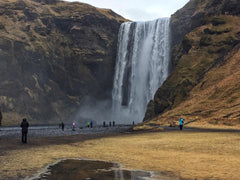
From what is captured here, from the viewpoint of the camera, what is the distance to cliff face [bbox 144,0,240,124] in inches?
1409

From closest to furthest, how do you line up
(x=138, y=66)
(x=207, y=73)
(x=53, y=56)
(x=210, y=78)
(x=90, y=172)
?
(x=90, y=172), (x=210, y=78), (x=207, y=73), (x=138, y=66), (x=53, y=56)

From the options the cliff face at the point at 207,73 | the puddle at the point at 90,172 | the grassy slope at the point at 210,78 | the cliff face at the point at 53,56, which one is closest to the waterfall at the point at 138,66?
the cliff face at the point at 53,56

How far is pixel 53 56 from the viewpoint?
3287 inches

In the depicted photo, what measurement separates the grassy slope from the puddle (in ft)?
73.1

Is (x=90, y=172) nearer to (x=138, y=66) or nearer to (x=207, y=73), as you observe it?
(x=207, y=73)

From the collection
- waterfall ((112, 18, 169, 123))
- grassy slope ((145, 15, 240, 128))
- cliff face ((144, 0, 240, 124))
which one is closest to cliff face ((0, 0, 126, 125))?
waterfall ((112, 18, 169, 123))

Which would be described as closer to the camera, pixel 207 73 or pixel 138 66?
pixel 207 73

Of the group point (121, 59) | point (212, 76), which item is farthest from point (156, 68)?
point (212, 76)

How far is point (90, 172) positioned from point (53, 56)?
77.0m

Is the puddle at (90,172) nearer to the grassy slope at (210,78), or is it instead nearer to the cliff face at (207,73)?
the grassy slope at (210,78)

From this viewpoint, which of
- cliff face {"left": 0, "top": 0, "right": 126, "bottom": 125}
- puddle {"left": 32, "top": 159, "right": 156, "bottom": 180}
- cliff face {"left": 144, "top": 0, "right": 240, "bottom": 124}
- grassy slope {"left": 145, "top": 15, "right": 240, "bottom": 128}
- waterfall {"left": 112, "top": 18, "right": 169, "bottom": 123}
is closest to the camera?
puddle {"left": 32, "top": 159, "right": 156, "bottom": 180}

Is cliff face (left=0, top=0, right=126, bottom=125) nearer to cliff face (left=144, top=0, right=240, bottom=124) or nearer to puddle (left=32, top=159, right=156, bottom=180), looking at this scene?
cliff face (left=144, top=0, right=240, bottom=124)

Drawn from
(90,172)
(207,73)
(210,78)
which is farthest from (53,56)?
(90,172)

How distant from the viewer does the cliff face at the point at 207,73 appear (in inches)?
1409
